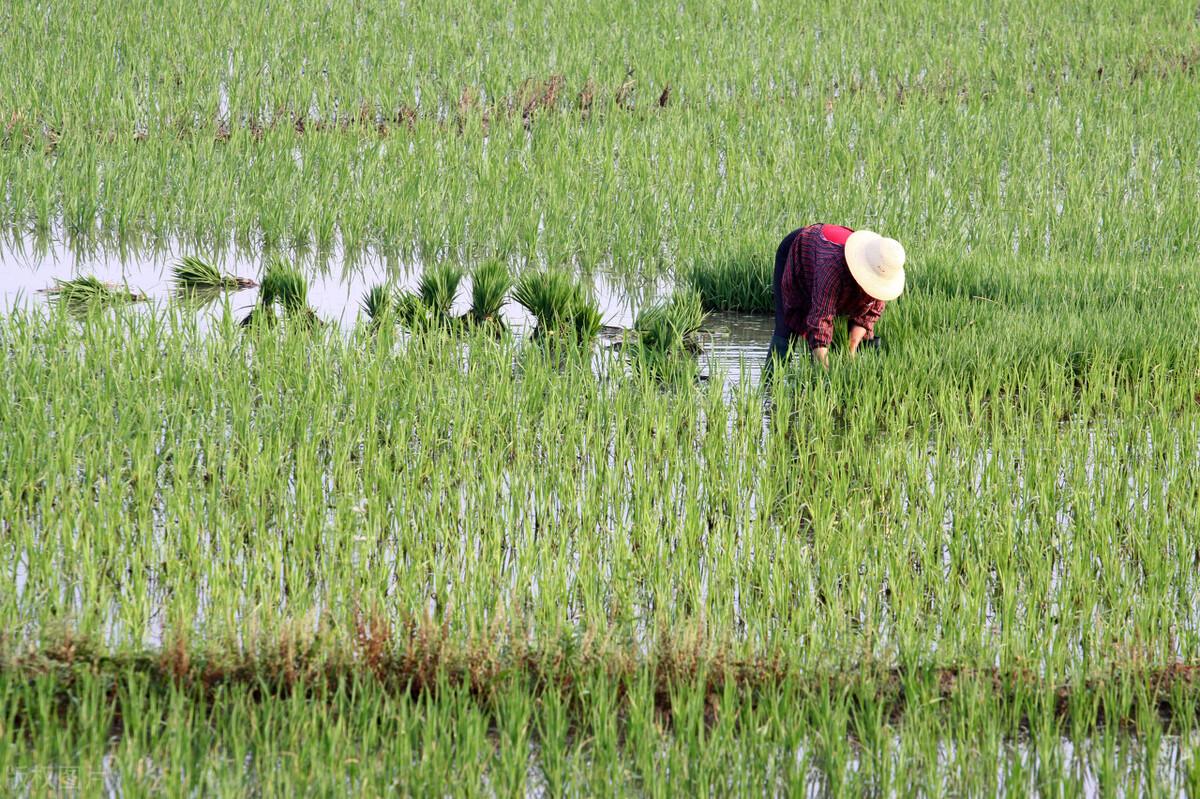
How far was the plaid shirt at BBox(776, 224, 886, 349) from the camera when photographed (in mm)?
4113

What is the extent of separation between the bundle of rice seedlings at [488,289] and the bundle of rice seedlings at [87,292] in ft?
4.34

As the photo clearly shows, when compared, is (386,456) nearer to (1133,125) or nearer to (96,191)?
(96,191)

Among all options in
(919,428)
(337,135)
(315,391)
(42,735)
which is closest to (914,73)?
(337,135)

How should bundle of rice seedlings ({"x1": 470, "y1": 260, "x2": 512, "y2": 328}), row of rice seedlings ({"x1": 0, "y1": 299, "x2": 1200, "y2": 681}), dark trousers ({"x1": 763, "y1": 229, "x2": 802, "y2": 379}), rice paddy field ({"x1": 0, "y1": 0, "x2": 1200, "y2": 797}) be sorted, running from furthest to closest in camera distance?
bundle of rice seedlings ({"x1": 470, "y1": 260, "x2": 512, "y2": 328}) → dark trousers ({"x1": 763, "y1": 229, "x2": 802, "y2": 379}) → row of rice seedlings ({"x1": 0, "y1": 299, "x2": 1200, "y2": 681}) → rice paddy field ({"x1": 0, "y1": 0, "x2": 1200, "y2": 797})

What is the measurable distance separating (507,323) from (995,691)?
2687 mm

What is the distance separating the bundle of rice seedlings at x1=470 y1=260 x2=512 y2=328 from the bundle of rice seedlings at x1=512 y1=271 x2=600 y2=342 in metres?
0.09

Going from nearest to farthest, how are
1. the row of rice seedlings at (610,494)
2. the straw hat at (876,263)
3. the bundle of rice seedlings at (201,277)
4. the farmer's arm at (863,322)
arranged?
the row of rice seedlings at (610,494)
the straw hat at (876,263)
the farmer's arm at (863,322)
the bundle of rice seedlings at (201,277)

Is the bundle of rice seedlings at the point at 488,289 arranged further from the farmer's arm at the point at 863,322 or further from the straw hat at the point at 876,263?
the straw hat at the point at 876,263

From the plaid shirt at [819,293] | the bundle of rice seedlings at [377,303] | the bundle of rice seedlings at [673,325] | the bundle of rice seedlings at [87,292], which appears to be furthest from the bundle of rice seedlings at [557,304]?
the bundle of rice seedlings at [87,292]

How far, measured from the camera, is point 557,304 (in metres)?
4.99

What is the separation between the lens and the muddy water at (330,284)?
5.06m

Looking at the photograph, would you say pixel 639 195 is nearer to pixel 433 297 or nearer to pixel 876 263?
pixel 433 297

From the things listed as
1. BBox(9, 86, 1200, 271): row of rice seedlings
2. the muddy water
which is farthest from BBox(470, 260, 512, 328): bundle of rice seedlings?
BBox(9, 86, 1200, 271): row of rice seedlings

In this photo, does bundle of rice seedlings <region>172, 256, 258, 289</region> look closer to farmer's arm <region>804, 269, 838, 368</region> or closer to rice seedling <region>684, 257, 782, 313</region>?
rice seedling <region>684, 257, 782, 313</region>
